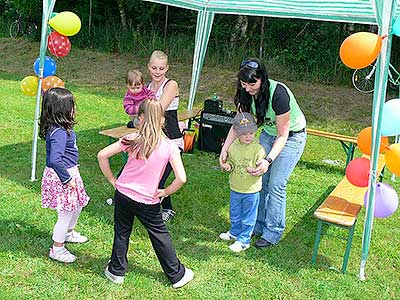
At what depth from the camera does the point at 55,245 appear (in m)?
3.81

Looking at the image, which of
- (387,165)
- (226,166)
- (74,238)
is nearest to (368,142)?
(387,165)

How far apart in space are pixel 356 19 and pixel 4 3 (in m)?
17.1

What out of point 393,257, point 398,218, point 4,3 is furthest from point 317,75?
point 4,3

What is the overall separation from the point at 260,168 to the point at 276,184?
348 millimetres

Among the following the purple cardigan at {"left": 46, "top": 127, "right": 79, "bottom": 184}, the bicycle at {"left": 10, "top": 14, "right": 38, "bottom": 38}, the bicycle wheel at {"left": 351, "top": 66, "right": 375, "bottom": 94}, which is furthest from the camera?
the bicycle at {"left": 10, "top": 14, "right": 38, "bottom": 38}

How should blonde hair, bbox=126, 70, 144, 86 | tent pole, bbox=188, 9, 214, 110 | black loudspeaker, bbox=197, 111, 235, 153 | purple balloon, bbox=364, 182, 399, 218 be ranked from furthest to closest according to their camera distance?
1. tent pole, bbox=188, 9, 214, 110
2. black loudspeaker, bbox=197, 111, 235, 153
3. blonde hair, bbox=126, 70, 144, 86
4. purple balloon, bbox=364, 182, 399, 218

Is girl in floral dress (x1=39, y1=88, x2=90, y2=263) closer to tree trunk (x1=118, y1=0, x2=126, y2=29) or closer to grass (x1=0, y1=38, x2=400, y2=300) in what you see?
grass (x1=0, y1=38, x2=400, y2=300)

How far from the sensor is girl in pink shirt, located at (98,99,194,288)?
3176mm

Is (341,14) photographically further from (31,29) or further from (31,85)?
(31,29)

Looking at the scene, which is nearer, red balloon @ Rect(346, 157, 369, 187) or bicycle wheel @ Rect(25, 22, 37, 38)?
red balloon @ Rect(346, 157, 369, 187)

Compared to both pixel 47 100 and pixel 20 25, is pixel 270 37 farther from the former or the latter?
pixel 47 100

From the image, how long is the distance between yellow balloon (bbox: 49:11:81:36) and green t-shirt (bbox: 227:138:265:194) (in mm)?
2076

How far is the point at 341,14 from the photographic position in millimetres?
5945

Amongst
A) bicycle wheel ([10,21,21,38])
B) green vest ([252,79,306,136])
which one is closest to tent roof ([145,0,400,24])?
green vest ([252,79,306,136])
